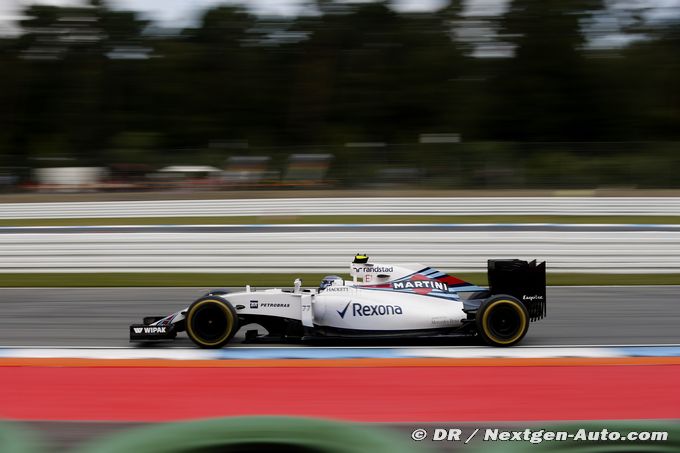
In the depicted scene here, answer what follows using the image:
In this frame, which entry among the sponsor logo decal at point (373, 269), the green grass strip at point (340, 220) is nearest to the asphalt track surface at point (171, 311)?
the sponsor logo decal at point (373, 269)

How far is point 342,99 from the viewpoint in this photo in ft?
130

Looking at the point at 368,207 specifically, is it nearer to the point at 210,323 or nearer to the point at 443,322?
the point at 443,322

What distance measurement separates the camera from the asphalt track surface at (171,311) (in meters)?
7.95

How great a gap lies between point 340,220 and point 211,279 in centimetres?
697

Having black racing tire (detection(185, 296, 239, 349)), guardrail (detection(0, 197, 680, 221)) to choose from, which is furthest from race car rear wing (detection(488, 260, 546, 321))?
guardrail (detection(0, 197, 680, 221))

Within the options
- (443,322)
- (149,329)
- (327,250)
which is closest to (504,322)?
(443,322)

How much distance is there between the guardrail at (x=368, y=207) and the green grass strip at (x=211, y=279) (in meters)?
6.99

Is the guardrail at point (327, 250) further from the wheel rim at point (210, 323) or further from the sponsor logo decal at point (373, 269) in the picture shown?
the wheel rim at point (210, 323)

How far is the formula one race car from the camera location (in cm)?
734

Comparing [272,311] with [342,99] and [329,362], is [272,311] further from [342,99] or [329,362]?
[342,99]

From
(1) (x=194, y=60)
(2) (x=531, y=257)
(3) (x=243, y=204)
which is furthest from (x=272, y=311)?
(1) (x=194, y=60)

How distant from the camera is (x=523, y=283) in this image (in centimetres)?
767

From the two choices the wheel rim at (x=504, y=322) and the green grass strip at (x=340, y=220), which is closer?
the wheel rim at (x=504, y=322)

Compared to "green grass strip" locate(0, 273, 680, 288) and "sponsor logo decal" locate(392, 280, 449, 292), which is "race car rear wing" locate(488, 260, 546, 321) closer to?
"sponsor logo decal" locate(392, 280, 449, 292)
